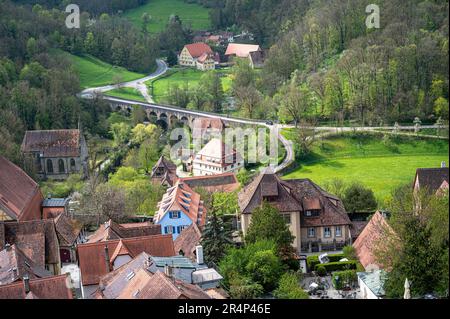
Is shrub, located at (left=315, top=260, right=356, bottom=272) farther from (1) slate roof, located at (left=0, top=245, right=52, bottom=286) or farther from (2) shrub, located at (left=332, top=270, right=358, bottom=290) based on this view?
(1) slate roof, located at (left=0, top=245, right=52, bottom=286)

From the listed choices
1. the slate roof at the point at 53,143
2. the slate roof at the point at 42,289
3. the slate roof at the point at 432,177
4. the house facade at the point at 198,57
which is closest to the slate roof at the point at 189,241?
the slate roof at the point at 42,289

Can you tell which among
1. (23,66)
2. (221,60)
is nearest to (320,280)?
(23,66)

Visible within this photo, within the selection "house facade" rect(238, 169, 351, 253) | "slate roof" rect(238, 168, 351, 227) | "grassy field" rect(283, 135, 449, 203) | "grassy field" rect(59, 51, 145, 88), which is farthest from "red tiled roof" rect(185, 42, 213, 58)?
"house facade" rect(238, 169, 351, 253)

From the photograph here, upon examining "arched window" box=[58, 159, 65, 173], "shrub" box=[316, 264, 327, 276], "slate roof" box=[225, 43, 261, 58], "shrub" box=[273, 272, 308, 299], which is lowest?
"arched window" box=[58, 159, 65, 173]

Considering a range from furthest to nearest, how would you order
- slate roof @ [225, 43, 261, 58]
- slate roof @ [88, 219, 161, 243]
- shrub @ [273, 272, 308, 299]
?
slate roof @ [225, 43, 261, 58]
slate roof @ [88, 219, 161, 243]
shrub @ [273, 272, 308, 299]

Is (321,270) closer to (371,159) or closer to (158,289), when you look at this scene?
(158,289)

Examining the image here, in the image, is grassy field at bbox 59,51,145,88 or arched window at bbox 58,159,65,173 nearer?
arched window at bbox 58,159,65,173

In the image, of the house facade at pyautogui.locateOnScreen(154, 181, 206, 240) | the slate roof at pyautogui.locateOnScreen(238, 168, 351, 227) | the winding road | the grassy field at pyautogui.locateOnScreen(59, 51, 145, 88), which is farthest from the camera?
the grassy field at pyautogui.locateOnScreen(59, 51, 145, 88)
